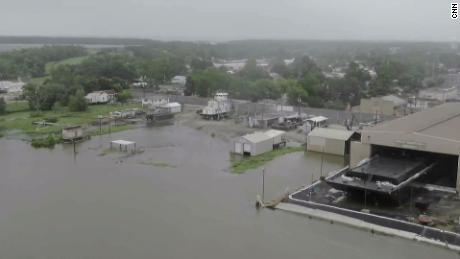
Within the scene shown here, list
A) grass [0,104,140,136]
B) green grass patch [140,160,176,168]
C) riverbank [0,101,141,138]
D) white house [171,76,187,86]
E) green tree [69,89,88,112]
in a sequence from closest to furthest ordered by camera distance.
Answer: green grass patch [140,160,176,168] < riverbank [0,101,141,138] < grass [0,104,140,136] < green tree [69,89,88,112] < white house [171,76,187,86]

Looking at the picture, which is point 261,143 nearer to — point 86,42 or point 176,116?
point 176,116

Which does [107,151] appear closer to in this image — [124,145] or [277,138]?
[124,145]

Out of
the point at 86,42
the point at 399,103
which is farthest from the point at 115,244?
the point at 86,42

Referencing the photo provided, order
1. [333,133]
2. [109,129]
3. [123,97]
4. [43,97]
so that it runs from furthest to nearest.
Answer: [123,97] < [43,97] < [109,129] < [333,133]

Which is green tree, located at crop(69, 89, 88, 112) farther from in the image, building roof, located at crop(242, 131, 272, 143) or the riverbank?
building roof, located at crop(242, 131, 272, 143)

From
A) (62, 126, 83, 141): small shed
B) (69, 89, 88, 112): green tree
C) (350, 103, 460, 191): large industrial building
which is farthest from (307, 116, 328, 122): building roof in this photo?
(69, 89, 88, 112): green tree

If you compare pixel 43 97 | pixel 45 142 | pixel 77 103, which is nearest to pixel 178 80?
pixel 77 103

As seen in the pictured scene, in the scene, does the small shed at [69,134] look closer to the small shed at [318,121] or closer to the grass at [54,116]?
the grass at [54,116]

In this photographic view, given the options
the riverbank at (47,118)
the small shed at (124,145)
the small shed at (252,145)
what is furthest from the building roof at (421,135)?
the riverbank at (47,118)
